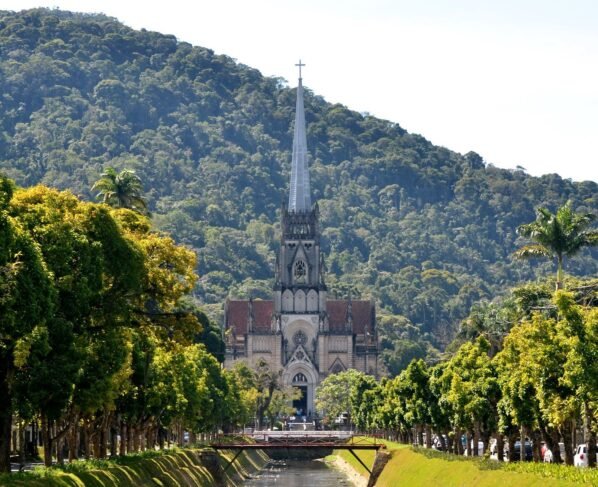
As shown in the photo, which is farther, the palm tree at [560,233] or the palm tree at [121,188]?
the palm tree at [121,188]

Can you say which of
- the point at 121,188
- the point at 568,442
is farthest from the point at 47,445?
the point at 121,188

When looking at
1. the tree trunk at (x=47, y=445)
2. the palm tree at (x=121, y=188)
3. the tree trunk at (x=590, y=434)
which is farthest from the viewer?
the palm tree at (x=121, y=188)

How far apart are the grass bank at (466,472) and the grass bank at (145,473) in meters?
13.6

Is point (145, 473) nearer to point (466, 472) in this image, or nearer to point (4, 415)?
point (466, 472)

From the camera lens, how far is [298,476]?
14262cm

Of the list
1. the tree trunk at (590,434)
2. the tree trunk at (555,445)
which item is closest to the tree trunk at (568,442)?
the tree trunk at (590,434)

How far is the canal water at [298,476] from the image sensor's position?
12656 centimetres

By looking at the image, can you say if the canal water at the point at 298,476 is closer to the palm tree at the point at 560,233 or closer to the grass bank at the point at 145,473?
the grass bank at the point at 145,473

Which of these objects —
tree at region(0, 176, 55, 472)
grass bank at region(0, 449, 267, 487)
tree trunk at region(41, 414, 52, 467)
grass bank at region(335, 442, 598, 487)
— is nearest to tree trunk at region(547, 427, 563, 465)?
grass bank at region(335, 442, 598, 487)

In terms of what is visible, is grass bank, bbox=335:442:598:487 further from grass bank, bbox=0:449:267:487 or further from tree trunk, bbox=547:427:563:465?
grass bank, bbox=0:449:267:487

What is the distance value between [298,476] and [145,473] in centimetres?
6484

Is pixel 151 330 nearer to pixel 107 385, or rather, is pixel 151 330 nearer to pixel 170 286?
pixel 170 286

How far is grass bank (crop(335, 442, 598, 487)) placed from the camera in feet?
185

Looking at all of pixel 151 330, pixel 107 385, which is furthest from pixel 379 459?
pixel 107 385
